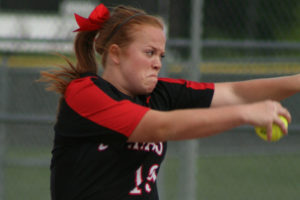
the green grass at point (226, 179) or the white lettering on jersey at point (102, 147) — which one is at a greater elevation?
the white lettering on jersey at point (102, 147)

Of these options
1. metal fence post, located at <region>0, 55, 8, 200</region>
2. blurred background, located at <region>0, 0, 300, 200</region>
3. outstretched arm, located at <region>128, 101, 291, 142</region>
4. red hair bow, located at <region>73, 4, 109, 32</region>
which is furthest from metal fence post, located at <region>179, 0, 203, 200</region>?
outstretched arm, located at <region>128, 101, 291, 142</region>

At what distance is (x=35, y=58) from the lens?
5750mm

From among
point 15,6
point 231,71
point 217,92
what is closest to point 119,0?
point 231,71

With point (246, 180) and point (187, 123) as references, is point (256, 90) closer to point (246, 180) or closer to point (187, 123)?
point (187, 123)

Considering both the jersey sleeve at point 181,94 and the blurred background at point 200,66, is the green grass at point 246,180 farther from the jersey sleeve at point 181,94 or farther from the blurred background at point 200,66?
the jersey sleeve at point 181,94

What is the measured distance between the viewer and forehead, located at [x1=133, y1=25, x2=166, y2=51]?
8.39 feet

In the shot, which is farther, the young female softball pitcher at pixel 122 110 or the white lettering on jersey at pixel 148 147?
the white lettering on jersey at pixel 148 147

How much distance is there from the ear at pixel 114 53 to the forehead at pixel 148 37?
11 centimetres

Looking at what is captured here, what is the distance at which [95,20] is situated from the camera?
275cm

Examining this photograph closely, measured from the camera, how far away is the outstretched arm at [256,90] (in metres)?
2.80

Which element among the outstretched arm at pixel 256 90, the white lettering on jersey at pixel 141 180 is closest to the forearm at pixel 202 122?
the white lettering on jersey at pixel 141 180

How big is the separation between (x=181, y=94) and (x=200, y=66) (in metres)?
1.91

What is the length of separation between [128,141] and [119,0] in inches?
111

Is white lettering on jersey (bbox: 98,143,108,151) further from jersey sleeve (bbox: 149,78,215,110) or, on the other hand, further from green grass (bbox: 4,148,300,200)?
green grass (bbox: 4,148,300,200)
